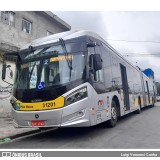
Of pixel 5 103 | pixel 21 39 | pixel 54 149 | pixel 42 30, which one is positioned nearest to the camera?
pixel 54 149

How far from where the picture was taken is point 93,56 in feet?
23.8

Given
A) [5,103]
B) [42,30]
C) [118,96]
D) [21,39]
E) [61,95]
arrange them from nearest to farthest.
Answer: [61,95] → [118,96] → [5,103] → [21,39] → [42,30]

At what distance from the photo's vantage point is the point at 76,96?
6.53 meters

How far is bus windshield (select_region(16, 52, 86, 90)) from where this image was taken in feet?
22.2

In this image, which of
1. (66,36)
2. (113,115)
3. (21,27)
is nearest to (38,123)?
(66,36)

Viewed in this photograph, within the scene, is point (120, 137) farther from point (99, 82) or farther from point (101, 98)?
point (99, 82)

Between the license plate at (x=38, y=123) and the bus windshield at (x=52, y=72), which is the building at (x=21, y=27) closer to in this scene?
the bus windshield at (x=52, y=72)

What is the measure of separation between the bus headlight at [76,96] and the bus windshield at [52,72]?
380 mm

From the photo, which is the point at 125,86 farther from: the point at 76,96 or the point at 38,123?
the point at 38,123

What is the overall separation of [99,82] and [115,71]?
8.49 feet

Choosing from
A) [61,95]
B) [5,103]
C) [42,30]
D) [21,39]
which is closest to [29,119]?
[61,95]

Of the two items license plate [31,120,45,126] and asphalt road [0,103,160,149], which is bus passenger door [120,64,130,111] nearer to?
asphalt road [0,103,160,149]

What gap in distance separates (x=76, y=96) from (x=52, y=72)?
1.03 meters

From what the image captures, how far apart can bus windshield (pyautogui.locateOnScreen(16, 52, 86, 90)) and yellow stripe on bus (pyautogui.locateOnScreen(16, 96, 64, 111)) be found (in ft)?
1.52
